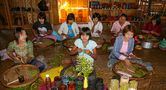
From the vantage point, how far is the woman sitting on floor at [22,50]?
140 inches

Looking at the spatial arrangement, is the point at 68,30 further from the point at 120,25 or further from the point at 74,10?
the point at 74,10

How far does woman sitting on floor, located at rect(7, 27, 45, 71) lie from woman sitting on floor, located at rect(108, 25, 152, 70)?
148cm

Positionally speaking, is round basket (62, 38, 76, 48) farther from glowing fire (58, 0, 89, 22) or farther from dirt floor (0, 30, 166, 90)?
glowing fire (58, 0, 89, 22)

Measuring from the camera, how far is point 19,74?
293cm

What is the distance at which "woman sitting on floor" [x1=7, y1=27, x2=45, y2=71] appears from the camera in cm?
354

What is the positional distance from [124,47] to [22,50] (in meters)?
2.12

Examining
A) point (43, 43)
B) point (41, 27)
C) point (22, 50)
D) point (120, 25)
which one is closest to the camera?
point (22, 50)

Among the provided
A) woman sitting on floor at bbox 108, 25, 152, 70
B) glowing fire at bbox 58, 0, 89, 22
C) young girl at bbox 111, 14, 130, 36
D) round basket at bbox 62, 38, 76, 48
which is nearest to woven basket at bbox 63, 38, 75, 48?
round basket at bbox 62, 38, 76, 48

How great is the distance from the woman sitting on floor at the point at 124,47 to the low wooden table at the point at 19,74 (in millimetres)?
1609

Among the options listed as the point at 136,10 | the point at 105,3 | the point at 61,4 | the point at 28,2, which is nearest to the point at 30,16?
the point at 28,2

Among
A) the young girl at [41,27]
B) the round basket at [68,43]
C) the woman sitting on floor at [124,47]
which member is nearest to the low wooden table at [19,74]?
the round basket at [68,43]

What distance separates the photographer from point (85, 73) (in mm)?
2578

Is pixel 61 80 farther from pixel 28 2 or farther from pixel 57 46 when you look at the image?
pixel 28 2

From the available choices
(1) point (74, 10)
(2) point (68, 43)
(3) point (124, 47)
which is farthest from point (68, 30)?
(1) point (74, 10)
